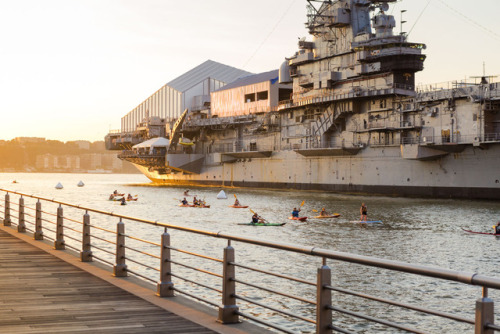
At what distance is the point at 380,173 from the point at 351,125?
8.42 metres

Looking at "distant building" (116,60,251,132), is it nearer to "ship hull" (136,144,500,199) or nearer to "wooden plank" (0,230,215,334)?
"ship hull" (136,144,500,199)

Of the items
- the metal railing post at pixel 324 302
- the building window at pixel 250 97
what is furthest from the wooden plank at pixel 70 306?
the building window at pixel 250 97

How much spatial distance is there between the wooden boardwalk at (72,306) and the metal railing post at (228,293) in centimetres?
23

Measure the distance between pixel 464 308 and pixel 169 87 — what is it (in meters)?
116

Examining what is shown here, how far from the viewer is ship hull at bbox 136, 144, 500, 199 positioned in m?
59.8

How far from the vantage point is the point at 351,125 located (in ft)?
245

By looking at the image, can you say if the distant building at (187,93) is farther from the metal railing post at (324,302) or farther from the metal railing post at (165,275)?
the metal railing post at (324,302)

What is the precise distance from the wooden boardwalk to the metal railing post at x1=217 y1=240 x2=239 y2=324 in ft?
0.77

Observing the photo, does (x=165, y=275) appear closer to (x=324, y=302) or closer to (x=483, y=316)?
(x=324, y=302)

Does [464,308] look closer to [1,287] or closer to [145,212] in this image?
[1,287]

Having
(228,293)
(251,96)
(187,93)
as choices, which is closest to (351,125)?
(251,96)

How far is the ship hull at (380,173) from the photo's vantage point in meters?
59.8

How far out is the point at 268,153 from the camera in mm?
87188

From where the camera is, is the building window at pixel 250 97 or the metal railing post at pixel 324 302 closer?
the metal railing post at pixel 324 302
